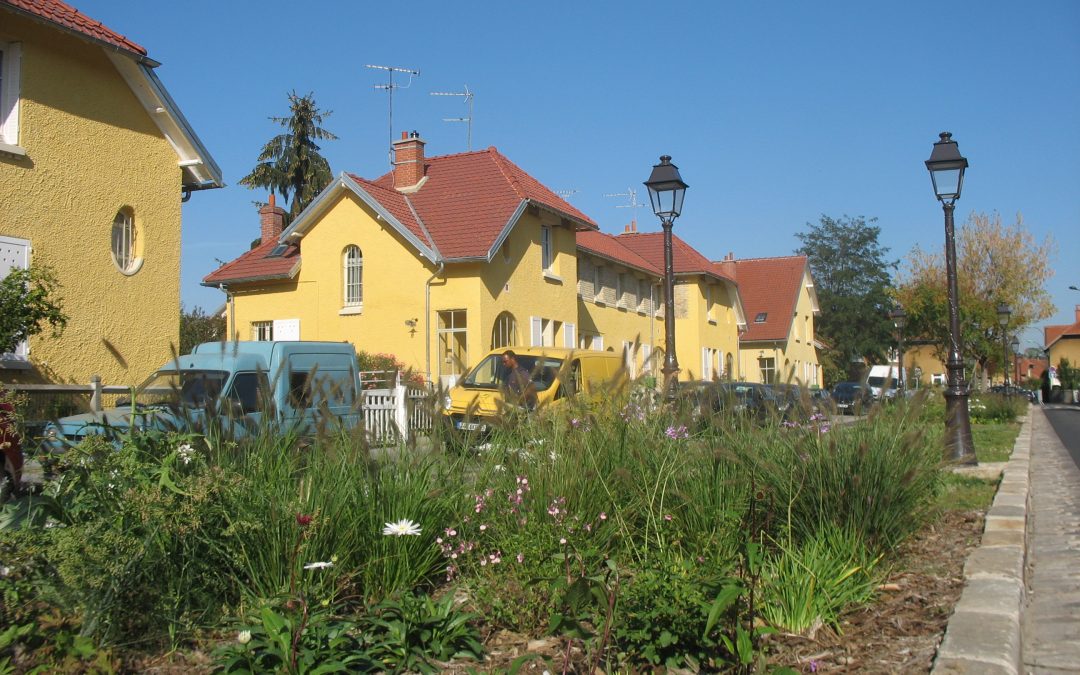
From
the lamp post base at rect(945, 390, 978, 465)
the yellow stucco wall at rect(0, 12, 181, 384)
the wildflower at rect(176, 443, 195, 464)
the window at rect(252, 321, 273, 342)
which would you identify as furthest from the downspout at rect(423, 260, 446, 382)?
the wildflower at rect(176, 443, 195, 464)

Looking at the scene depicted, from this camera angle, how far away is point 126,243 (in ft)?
49.9

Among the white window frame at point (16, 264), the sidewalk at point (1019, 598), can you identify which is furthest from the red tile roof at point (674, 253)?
the sidewalk at point (1019, 598)

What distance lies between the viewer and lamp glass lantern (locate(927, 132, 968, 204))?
12133mm

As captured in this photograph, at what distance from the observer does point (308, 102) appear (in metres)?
48.7

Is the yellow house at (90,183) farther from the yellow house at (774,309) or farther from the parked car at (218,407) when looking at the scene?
the yellow house at (774,309)

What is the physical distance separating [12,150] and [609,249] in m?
25.2

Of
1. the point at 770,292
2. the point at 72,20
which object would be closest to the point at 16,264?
the point at 72,20

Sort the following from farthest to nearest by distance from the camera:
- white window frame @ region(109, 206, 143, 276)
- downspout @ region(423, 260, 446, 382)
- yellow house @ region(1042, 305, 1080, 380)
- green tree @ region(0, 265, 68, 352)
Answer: yellow house @ region(1042, 305, 1080, 380) → downspout @ region(423, 260, 446, 382) → white window frame @ region(109, 206, 143, 276) → green tree @ region(0, 265, 68, 352)

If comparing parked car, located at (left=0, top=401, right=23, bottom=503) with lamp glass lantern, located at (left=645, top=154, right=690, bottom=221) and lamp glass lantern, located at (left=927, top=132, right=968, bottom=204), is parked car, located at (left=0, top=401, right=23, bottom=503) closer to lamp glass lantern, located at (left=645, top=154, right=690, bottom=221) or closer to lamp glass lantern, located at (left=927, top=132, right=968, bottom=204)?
lamp glass lantern, located at (left=645, top=154, right=690, bottom=221)

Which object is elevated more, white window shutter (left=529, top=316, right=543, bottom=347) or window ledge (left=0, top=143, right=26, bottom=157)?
window ledge (left=0, top=143, right=26, bottom=157)

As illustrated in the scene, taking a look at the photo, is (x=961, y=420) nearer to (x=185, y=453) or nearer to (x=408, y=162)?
(x=185, y=453)

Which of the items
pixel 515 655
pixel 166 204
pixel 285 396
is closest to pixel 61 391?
pixel 166 204

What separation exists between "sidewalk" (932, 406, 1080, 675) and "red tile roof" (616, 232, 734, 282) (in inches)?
1276

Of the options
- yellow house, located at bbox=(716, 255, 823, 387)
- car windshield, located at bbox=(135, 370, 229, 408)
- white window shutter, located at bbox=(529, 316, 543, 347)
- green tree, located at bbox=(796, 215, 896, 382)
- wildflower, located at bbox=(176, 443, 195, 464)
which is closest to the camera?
wildflower, located at bbox=(176, 443, 195, 464)
